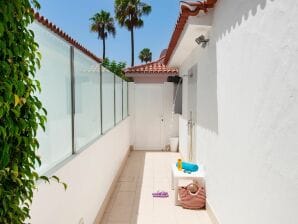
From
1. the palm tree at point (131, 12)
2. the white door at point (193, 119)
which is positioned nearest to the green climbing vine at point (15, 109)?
the white door at point (193, 119)

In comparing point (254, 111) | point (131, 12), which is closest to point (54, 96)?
point (254, 111)

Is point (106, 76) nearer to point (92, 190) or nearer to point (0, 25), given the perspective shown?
point (92, 190)

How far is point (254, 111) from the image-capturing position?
112 inches

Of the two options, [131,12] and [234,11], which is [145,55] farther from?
[234,11]

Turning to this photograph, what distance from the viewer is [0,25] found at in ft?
4.32

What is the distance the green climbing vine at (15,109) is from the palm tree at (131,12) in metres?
25.9

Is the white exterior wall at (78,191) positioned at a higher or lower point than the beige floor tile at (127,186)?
higher

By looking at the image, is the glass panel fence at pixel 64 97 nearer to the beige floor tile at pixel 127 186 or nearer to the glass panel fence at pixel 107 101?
the glass panel fence at pixel 107 101

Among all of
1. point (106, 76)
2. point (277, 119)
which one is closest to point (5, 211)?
point (277, 119)

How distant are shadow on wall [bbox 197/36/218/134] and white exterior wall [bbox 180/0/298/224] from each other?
0.03 meters

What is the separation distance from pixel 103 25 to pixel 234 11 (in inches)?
1151

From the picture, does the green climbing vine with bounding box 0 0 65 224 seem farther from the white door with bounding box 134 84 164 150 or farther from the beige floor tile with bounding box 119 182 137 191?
the white door with bounding box 134 84 164 150

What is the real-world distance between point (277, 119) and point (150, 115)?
8759 mm

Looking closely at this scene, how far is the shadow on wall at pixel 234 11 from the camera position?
2.82 meters
